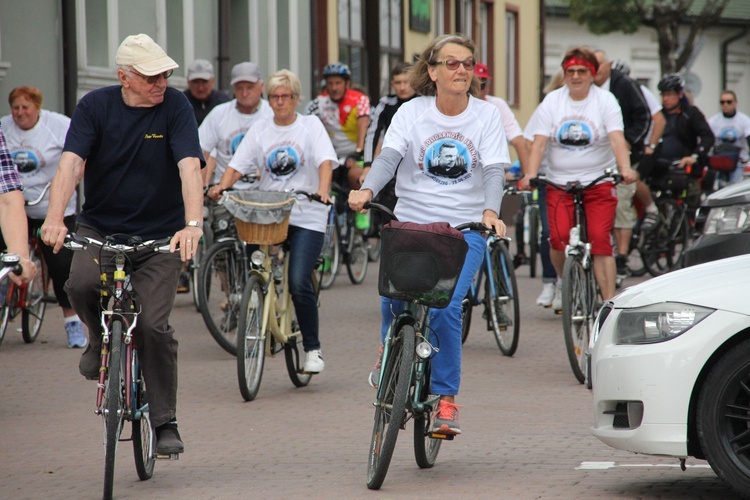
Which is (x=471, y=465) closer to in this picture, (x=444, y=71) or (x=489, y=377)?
(x=444, y=71)

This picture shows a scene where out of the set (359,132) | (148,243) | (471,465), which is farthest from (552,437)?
(359,132)

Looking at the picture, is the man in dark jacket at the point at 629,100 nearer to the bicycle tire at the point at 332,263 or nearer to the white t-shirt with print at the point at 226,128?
the white t-shirt with print at the point at 226,128

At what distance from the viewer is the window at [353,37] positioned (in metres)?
25.6

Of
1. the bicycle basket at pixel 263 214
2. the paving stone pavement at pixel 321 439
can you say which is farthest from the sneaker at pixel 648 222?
the bicycle basket at pixel 263 214

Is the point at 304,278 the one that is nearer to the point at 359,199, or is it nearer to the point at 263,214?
the point at 263,214

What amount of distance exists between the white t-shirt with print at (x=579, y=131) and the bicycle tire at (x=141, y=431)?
4.91 meters

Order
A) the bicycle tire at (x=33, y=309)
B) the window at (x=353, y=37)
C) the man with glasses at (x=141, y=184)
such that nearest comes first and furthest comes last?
the man with glasses at (x=141, y=184) < the bicycle tire at (x=33, y=309) < the window at (x=353, y=37)

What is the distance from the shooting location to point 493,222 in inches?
245

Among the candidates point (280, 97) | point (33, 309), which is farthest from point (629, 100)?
point (33, 309)

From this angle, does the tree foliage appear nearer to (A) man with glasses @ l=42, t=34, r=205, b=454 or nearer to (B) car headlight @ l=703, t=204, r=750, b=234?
(B) car headlight @ l=703, t=204, r=750, b=234

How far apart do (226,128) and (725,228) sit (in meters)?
4.29

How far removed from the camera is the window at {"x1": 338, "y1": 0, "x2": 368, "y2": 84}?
25.6 meters

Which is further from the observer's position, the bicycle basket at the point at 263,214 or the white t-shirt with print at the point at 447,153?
the bicycle basket at the point at 263,214

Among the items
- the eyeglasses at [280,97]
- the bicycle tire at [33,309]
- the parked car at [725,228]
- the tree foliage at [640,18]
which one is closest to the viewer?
the parked car at [725,228]
